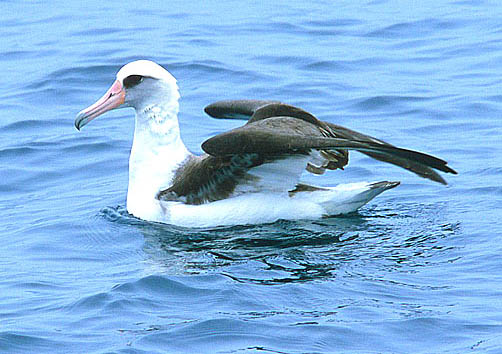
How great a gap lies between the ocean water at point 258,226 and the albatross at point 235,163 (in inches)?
6.0

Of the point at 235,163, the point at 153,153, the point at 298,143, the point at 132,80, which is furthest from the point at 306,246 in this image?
the point at 132,80

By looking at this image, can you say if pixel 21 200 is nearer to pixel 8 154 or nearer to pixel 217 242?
Answer: pixel 8 154

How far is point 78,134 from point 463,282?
5.97 meters

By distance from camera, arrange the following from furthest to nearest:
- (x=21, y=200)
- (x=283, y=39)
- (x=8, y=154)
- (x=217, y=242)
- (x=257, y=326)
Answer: (x=283, y=39)
(x=8, y=154)
(x=21, y=200)
(x=217, y=242)
(x=257, y=326)

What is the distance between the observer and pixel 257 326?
7.35 m

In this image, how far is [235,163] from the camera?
9.46m

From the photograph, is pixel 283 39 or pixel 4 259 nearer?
pixel 4 259

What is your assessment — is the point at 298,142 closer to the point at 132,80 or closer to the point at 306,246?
the point at 306,246

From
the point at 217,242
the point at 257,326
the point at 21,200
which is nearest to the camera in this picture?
the point at 257,326

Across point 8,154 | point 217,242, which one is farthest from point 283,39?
point 217,242

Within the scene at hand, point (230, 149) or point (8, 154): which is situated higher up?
point (230, 149)

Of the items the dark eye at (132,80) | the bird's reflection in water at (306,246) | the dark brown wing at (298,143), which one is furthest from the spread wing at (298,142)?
the dark eye at (132,80)

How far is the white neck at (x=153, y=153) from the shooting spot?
10.2 meters

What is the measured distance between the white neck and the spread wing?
0.98m
